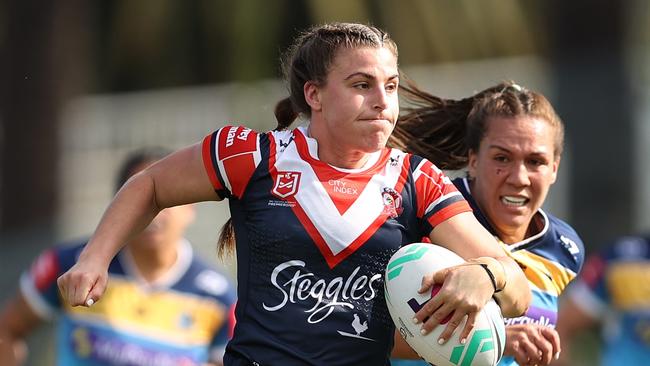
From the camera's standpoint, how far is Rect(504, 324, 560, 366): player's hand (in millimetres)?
4805

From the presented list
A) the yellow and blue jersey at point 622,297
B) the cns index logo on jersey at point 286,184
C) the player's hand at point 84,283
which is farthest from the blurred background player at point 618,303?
the player's hand at point 84,283

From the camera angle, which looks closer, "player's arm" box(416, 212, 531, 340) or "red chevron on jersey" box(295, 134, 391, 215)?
"player's arm" box(416, 212, 531, 340)

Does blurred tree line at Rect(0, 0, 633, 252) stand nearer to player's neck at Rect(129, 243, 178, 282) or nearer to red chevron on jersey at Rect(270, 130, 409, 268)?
player's neck at Rect(129, 243, 178, 282)

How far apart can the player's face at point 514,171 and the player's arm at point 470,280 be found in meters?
0.71

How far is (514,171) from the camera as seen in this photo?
17.6 ft

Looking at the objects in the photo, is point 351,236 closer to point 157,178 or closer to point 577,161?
point 157,178

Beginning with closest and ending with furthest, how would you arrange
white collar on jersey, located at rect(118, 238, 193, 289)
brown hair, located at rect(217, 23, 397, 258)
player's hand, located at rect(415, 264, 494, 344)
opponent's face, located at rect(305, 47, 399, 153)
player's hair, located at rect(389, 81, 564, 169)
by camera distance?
player's hand, located at rect(415, 264, 494, 344), opponent's face, located at rect(305, 47, 399, 153), brown hair, located at rect(217, 23, 397, 258), player's hair, located at rect(389, 81, 564, 169), white collar on jersey, located at rect(118, 238, 193, 289)

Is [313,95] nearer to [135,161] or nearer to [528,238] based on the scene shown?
[528,238]

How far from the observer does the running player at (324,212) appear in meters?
4.60

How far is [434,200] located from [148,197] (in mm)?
942

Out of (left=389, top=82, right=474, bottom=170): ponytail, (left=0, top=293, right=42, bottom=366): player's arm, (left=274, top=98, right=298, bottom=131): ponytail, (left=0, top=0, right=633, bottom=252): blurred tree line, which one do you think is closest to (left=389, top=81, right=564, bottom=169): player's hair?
(left=389, top=82, right=474, bottom=170): ponytail

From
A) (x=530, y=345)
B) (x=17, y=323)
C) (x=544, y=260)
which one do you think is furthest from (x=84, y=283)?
(x=17, y=323)

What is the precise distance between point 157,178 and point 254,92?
9131mm

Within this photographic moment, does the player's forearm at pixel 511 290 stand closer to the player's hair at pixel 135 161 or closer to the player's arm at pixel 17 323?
the player's hair at pixel 135 161
